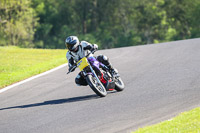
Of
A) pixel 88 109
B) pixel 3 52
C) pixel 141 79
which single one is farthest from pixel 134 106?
pixel 3 52

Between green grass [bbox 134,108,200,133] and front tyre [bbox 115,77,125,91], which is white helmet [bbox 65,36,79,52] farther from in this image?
green grass [bbox 134,108,200,133]

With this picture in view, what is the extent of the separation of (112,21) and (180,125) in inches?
2755

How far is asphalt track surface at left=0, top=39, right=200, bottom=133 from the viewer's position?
8.81 m

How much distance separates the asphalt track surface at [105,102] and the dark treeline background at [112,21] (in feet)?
170

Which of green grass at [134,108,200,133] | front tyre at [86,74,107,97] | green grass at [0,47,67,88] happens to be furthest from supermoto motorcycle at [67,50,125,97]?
green grass at [0,47,67,88]

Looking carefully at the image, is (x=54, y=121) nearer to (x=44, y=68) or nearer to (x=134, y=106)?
(x=134, y=106)

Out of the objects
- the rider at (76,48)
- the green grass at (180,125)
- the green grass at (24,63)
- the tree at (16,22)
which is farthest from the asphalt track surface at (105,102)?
the tree at (16,22)

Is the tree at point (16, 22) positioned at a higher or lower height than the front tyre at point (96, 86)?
lower

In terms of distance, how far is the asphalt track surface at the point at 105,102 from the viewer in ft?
28.9

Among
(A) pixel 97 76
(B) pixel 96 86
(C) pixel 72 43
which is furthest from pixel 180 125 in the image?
(C) pixel 72 43

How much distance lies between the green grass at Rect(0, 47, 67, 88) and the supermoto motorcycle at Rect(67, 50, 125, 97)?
201 inches

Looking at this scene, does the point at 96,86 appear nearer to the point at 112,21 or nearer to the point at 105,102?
the point at 105,102

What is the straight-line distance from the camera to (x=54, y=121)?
30.7 ft

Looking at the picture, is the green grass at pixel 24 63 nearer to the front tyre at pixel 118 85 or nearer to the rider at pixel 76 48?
the rider at pixel 76 48
